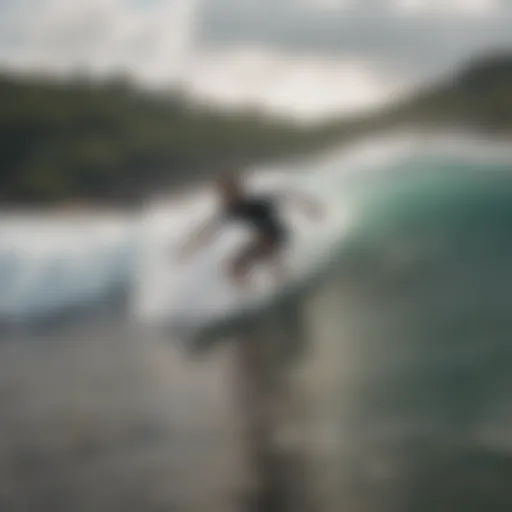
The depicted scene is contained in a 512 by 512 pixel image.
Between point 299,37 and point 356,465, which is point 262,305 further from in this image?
point 299,37

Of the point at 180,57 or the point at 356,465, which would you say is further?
the point at 180,57

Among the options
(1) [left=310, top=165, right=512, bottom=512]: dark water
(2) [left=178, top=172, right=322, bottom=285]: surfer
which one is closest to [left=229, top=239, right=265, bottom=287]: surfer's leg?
(2) [left=178, top=172, right=322, bottom=285]: surfer

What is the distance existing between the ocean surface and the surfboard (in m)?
0.01

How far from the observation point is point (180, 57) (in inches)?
44.0

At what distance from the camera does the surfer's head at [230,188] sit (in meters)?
1.09

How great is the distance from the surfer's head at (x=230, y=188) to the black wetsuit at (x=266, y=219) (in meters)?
0.02

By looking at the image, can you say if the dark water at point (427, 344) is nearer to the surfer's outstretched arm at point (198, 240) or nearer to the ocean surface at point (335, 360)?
the ocean surface at point (335, 360)

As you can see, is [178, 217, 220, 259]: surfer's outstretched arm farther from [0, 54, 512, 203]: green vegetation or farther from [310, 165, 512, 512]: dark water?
[310, 165, 512, 512]: dark water

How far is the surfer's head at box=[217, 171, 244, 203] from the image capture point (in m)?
1.09

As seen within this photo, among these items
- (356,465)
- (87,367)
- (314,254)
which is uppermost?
(314,254)

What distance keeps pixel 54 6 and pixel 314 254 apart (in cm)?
50

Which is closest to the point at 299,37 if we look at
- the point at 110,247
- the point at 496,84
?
the point at 496,84

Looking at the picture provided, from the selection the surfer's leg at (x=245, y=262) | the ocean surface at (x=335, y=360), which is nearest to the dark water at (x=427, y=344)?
the ocean surface at (x=335, y=360)

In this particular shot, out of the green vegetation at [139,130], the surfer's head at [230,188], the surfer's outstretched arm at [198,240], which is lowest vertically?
the surfer's outstretched arm at [198,240]
